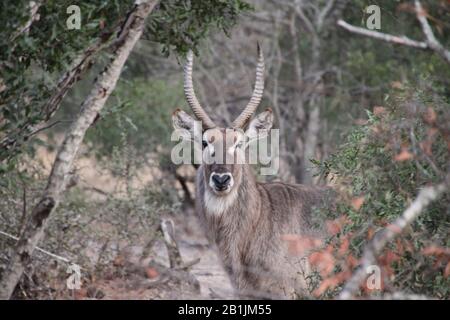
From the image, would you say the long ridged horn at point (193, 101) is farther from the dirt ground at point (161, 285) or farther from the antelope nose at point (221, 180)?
the dirt ground at point (161, 285)

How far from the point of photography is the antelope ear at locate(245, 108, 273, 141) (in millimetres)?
7508

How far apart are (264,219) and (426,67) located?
15.7ft

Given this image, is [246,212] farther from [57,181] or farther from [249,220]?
[57,181]

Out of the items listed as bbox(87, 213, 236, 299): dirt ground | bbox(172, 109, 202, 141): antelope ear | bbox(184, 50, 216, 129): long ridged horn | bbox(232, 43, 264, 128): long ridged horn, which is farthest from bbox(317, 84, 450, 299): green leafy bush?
bbox(87, 213, 236, 299): dirt ground

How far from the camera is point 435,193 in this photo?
4066 mm

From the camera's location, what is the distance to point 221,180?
6.80m

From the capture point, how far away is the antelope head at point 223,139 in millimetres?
6863

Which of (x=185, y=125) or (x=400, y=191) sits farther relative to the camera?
(x=185, y=125)

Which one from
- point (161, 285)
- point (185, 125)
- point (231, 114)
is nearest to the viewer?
point (185, 125)

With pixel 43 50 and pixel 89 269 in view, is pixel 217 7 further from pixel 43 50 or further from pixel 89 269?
pixel 89 269

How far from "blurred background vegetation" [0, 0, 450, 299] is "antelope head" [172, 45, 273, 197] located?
0.54 meters

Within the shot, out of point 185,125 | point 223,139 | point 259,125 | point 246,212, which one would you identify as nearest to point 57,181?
point 223,139

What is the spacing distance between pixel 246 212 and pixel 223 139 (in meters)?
0.61
